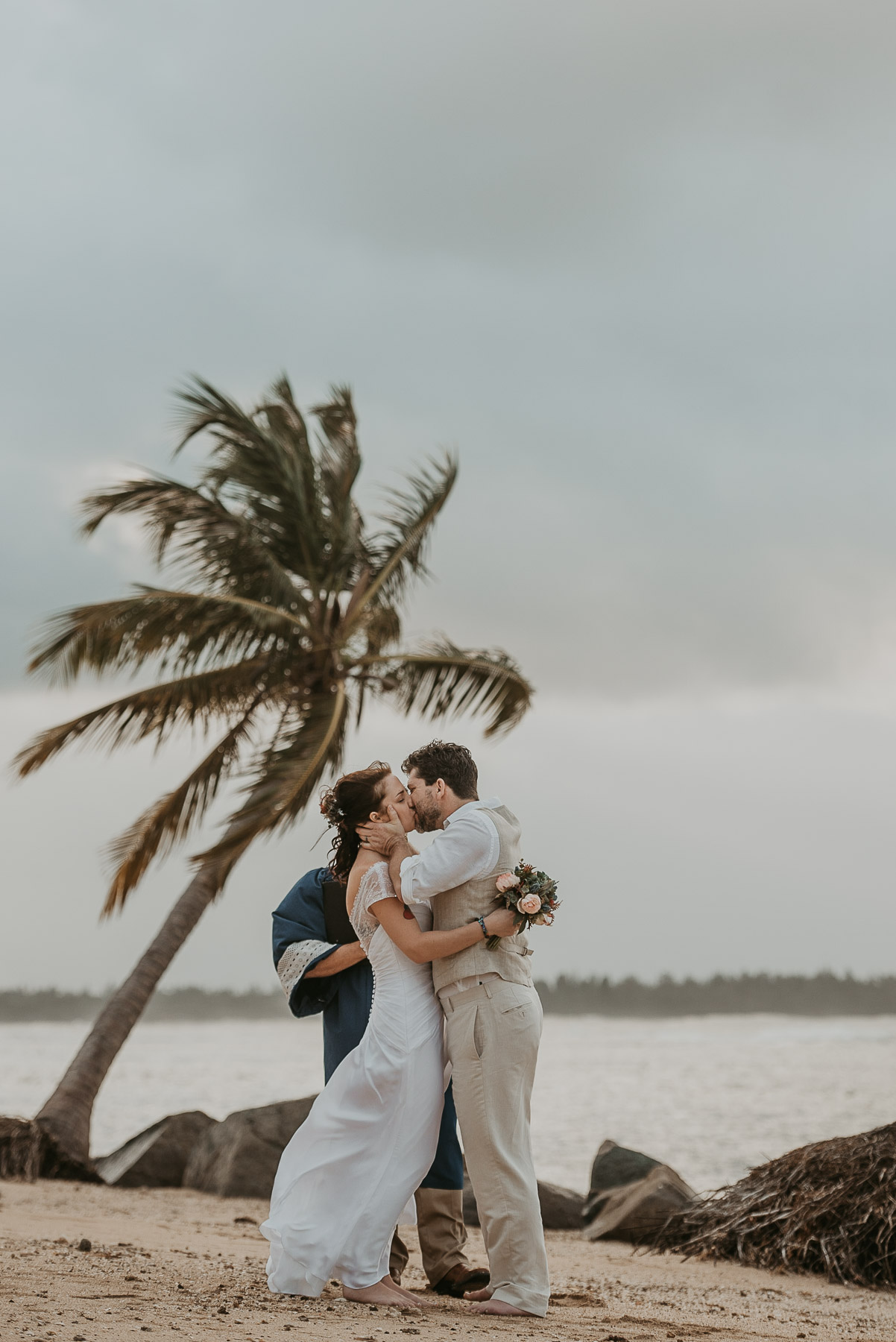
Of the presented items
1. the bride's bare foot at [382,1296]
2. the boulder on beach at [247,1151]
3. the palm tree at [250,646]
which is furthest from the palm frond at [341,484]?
the bride's bare foot at [382,1296]

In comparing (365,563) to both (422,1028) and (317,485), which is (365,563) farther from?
(422,1028)

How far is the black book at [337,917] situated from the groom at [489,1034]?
635 mm

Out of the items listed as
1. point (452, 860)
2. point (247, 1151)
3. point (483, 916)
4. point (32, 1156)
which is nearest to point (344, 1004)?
point (483, 916)

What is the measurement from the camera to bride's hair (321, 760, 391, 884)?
426 cm

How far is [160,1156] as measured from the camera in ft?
30.8

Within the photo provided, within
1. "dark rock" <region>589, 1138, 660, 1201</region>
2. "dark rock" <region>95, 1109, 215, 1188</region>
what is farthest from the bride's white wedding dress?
"dark rock" <region>95, 1109, 215, 1188</region>

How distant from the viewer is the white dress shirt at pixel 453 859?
3.87 meters

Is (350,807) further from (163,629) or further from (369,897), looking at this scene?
(163,629)

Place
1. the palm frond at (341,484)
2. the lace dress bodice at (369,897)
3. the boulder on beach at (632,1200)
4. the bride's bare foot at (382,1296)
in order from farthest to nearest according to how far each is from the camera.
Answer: the palm frond at (341,484), the boulder on beach at (632,1200), the lace dress bodice at (369,897), the bride's bare foot at (382,1296)

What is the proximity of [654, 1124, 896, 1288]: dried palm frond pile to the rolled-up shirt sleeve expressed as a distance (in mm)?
3363

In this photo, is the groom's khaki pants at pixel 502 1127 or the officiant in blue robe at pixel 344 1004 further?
the officiant in blue robe at pixel 344 1004

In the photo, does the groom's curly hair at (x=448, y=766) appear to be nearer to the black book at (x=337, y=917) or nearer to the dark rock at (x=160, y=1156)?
the black book at (x=337, y=917)

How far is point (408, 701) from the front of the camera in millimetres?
11750

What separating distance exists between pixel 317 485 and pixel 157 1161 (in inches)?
273
